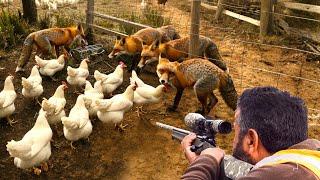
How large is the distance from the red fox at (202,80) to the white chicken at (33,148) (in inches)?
88.9

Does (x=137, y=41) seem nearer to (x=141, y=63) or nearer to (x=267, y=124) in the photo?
(x=141, y=63)

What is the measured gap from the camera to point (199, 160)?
200 cm

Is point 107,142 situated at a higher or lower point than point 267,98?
lower

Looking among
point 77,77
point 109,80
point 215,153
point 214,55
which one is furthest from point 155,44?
point 215,153

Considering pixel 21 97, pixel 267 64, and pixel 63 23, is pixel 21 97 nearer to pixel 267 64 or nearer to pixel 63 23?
pixel 63 23

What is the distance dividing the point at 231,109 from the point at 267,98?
4733 mm

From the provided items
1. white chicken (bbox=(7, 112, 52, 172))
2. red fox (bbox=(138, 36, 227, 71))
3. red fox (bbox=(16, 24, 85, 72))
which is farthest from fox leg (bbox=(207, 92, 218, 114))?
red fox (bbox=(16, 24, 85, 72))

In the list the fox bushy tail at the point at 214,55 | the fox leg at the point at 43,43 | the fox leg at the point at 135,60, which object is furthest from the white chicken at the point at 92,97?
the fox bushy tail at the point at 214,55

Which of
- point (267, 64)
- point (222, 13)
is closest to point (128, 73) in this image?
point (267, 64)

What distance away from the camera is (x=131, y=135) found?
5879mm

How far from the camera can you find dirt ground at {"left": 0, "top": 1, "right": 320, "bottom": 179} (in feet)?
16.8

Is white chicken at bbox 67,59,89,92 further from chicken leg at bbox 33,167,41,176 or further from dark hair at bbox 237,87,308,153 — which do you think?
dark hair at bbox 237,87,308,153

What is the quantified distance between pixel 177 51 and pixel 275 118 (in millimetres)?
5662

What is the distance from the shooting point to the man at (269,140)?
62.6 inches
